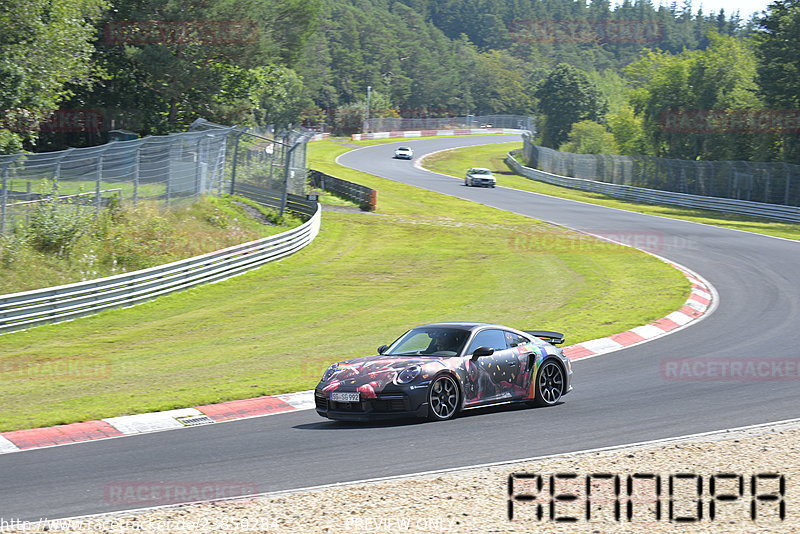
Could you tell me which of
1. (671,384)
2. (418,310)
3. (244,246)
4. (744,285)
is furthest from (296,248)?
(671,384)

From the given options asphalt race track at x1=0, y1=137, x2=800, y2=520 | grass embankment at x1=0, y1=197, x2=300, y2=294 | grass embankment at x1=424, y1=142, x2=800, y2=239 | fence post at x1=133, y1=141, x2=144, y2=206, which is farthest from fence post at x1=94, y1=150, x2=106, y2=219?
grass embankment at x1=424, y1=142, x2=800, y2=239

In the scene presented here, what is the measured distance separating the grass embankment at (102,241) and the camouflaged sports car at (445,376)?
12.5 metres

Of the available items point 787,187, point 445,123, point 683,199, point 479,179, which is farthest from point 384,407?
point 445,123

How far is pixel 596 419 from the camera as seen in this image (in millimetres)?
11164

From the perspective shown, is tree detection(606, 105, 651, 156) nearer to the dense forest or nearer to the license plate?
the dense forest

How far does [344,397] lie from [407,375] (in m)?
0.80

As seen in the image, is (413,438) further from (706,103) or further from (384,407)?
(706,103)

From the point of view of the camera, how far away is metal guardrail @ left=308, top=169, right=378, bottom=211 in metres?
45.2

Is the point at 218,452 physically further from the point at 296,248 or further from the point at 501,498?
the point at 296,248

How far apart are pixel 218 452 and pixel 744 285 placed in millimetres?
18593

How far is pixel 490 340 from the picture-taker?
12.2m

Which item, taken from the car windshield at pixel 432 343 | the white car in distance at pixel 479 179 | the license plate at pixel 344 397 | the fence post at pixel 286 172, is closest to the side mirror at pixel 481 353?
the car windshield at pixel 432 343

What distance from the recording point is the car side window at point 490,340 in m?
12.0

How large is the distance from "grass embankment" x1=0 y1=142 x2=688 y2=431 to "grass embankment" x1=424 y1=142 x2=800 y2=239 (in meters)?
10.8
